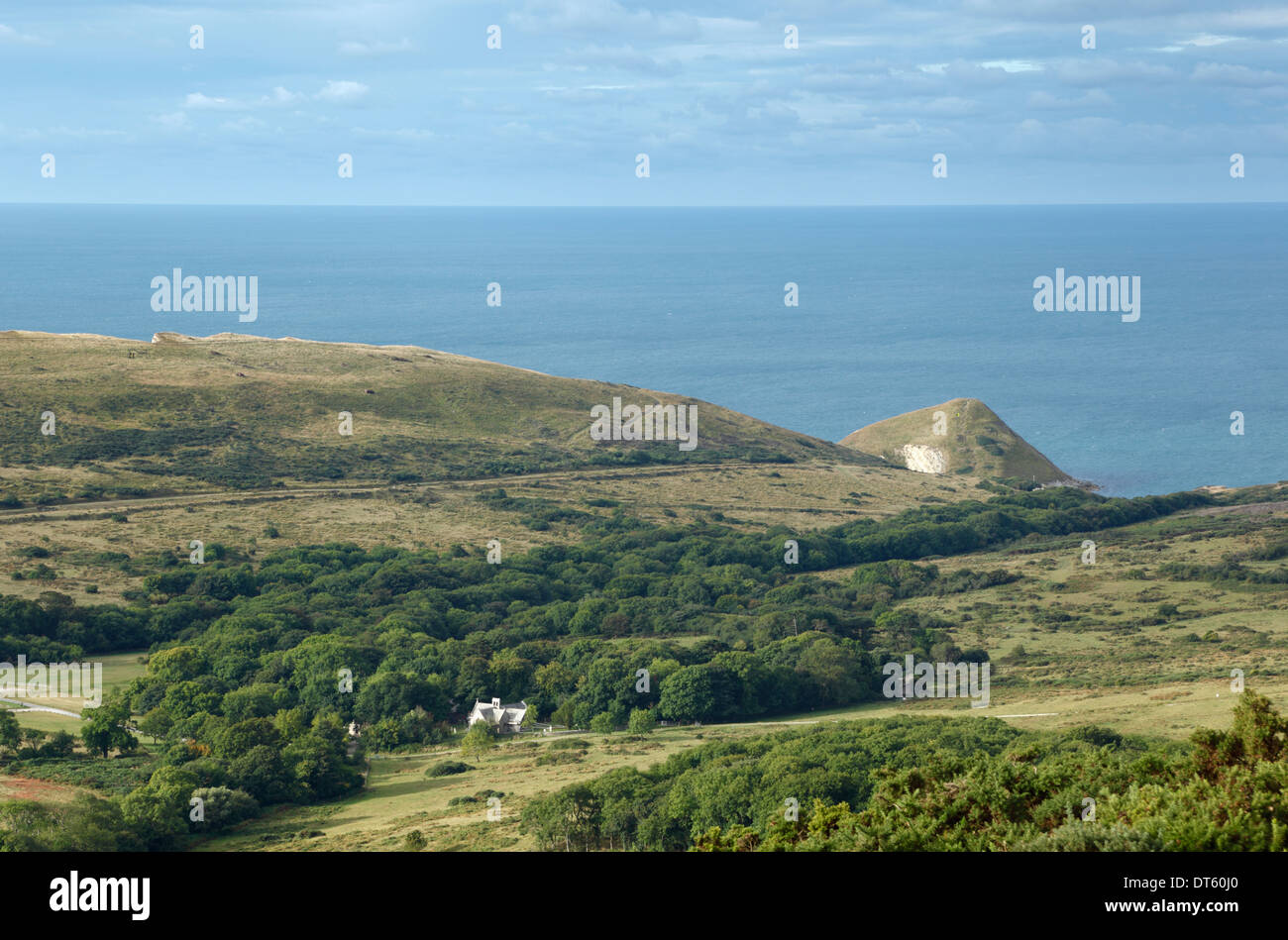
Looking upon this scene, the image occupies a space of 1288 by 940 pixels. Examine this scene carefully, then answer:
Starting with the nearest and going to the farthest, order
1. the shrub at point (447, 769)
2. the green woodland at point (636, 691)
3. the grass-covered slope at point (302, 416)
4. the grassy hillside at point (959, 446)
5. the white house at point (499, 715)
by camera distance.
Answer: the green woodland at point (636, 691) → the shrub at point (447, 769) → the white house at point (499, 715) → the grass-covered slope at point (302, 416) → the grassy hillside at point (959, 446)

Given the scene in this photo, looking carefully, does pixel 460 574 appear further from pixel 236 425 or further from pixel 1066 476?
pixel 1066 476

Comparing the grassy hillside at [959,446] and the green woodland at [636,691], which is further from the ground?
the grassy hillside at [959,446]

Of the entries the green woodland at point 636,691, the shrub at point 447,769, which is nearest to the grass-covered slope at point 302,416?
the green woodland at point 636,691

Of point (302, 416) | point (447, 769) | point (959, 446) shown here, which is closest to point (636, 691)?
point (447, 769)

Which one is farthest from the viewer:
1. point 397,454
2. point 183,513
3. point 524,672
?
point 397,454

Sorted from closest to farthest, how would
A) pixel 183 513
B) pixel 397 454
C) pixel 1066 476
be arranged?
pixel 183 513
pixel 397 454
pixel 1066 476

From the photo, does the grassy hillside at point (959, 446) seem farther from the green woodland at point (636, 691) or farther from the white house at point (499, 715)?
the white house at point (499, 715)
